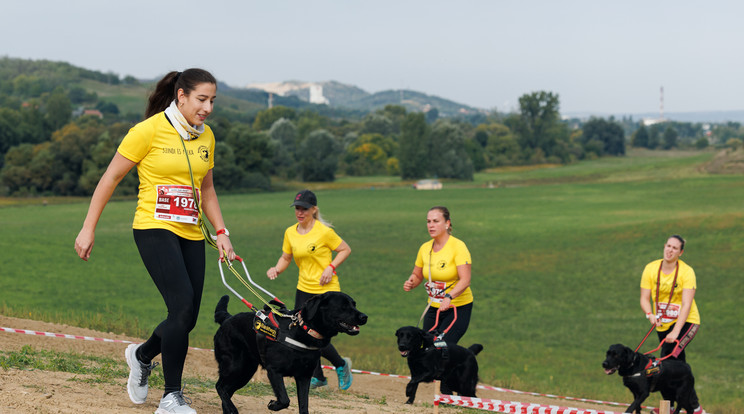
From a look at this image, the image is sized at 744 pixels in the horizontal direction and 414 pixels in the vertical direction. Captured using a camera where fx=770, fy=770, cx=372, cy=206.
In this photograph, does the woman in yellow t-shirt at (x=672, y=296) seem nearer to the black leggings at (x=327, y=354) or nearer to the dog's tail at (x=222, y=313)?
the black leggings at (x=327, y=354)

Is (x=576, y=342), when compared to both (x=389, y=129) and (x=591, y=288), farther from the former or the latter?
(x=389, y=129)

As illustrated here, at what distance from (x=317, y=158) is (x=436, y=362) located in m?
98.4

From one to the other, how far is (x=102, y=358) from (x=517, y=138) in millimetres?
151597

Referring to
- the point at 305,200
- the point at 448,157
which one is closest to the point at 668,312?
the point at 305,200

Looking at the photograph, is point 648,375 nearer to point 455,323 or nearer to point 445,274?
point 455,323

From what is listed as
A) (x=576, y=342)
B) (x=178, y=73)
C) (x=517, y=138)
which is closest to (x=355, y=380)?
(x=178, y=73)

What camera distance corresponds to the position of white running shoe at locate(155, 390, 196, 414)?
17.1 feet

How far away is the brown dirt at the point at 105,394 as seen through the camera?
5.21m

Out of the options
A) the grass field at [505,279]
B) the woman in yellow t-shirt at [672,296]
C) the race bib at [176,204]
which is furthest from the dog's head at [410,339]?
the grass field at [505,279]

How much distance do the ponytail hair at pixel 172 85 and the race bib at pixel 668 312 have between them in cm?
617

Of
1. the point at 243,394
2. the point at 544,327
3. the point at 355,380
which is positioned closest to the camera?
the point at 243,394

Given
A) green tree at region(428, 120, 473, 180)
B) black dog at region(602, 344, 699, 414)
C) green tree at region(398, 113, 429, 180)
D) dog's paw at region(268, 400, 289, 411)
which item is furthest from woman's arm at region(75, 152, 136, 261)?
green tree at region(428, 120, 473, 180)

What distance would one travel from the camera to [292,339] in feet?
17.9

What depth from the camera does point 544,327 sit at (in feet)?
75.4
